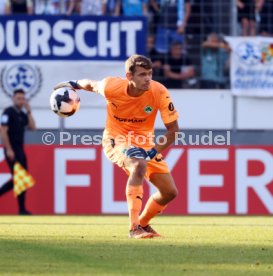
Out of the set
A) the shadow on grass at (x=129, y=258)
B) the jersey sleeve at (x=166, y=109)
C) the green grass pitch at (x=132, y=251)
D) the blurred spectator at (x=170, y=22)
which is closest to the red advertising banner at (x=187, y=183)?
the blurred spectator at (x=170, y=22)

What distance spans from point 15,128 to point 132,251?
10069mm

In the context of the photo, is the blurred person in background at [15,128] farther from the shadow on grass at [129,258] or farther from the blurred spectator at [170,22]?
the shadow on grass at [129,258]

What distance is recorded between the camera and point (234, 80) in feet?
70.7

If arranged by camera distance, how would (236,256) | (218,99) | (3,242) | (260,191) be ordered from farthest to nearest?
(218,99)
(260,191)
(3,242)
(236,256)

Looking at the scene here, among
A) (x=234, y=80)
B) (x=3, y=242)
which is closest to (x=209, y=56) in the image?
(x=234, y=80)

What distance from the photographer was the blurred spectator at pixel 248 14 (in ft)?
72.6

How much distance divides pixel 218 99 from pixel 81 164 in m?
3.68

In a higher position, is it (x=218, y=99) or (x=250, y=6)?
(x=250, y=6)

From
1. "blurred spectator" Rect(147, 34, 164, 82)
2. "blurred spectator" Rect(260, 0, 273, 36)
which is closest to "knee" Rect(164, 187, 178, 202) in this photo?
"blurred spectator" Rect(147, 34, 164, 82)

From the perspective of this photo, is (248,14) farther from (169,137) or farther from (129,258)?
(129,258)

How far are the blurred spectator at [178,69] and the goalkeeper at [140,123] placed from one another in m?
9.61

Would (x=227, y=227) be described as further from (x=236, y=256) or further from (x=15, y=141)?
(x=15, y=141)

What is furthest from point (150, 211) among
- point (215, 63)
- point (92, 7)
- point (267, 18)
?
point (267, 18)

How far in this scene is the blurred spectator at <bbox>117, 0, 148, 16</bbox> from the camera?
22047mm
